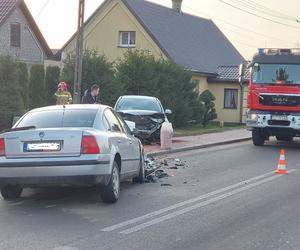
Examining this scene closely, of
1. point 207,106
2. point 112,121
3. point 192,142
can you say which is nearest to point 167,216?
point 112,121

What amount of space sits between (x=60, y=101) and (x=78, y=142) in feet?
36.8

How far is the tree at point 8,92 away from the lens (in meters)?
21.1

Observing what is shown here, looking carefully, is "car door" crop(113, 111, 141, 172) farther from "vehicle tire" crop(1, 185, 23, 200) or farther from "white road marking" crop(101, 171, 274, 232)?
"vehicle tire" crop(1, 185, 23, 200)

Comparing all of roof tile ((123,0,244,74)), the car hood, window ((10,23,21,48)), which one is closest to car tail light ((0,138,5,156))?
the car hood

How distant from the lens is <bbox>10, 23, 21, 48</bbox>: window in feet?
136

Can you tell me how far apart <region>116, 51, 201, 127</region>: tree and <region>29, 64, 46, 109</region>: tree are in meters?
3.04

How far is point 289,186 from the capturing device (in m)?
12.2

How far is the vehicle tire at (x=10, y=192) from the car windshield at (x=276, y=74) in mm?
13038

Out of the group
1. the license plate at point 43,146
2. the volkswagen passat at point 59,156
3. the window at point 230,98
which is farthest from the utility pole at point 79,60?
the window at point 230,98

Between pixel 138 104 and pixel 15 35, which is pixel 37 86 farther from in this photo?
pixel 15 35

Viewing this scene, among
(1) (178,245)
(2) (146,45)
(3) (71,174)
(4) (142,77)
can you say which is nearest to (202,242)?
(1) (178,245)

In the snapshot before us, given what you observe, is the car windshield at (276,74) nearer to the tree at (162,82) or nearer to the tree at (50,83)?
the tree at (162,82)

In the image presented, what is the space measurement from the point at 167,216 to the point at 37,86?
17060mm

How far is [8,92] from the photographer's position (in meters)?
21.2
